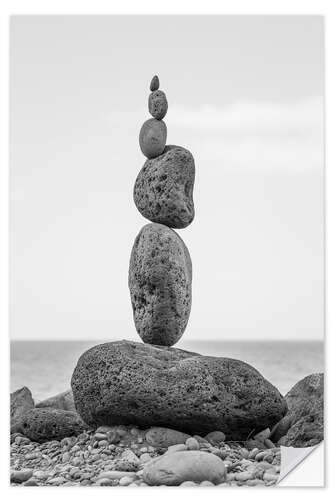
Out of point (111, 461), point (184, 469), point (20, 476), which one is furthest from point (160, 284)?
point (20, 476)

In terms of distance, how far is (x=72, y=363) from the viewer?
5072 cm

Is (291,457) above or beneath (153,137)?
beneath

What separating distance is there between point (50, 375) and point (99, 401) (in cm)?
2950

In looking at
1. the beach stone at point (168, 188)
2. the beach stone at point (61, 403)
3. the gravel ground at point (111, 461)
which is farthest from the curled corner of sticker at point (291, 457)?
the beach stone at point (61, 403)

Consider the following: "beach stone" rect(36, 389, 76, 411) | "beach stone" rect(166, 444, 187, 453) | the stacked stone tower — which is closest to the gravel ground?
"beach stone" rect(166, 444, 187, 453)

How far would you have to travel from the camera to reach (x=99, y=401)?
40.7 ft

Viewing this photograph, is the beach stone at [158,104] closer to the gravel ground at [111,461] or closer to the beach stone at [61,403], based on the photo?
the gravel ground at [111,461]

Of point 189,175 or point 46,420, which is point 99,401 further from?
point 189,175

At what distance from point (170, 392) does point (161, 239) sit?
273 centimetres

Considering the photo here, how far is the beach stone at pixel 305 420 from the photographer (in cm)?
1316

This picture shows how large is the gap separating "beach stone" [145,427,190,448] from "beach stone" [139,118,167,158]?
4.98m

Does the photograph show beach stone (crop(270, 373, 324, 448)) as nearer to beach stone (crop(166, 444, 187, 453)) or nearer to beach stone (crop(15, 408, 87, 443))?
beach stone (crop(166, 444, 187, 453))

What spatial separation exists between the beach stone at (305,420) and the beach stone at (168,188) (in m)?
3.82

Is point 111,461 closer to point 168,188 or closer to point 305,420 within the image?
point 305,420
